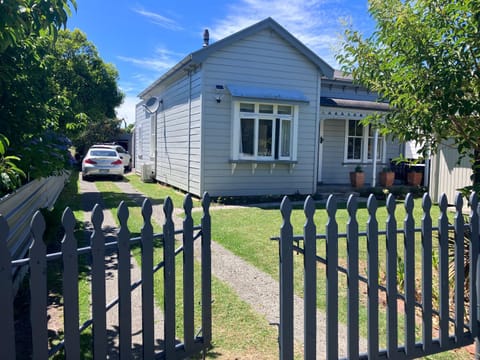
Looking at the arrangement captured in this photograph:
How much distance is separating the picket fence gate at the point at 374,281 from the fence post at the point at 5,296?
1.55 m

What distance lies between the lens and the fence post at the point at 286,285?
2.48 meters

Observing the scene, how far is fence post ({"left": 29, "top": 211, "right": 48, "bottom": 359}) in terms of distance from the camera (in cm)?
190

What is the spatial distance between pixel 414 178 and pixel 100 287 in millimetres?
14892

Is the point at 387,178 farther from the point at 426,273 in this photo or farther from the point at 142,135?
the point at 142,135

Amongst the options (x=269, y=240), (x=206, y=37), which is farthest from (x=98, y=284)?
(x=206, y=37)

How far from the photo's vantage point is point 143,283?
2.32 meters

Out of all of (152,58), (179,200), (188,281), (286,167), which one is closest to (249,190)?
(286,167)

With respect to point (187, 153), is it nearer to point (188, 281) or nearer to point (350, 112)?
point (350, 112)

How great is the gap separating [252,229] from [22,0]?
5.78 m

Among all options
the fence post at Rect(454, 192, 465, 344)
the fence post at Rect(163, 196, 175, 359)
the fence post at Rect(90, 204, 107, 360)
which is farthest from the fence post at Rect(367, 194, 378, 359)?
the fence post at Rect(90, 204, 107, 360)

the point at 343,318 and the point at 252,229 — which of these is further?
the point at 252,229

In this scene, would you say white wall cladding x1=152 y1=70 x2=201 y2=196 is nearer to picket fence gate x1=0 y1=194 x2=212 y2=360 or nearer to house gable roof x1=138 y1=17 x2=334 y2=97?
house gable roof x1=138 y1=17 x2=334 y2=97

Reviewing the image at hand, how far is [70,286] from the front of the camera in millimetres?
2020

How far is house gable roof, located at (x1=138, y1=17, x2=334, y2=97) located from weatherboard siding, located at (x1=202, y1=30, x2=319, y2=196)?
170 mm
